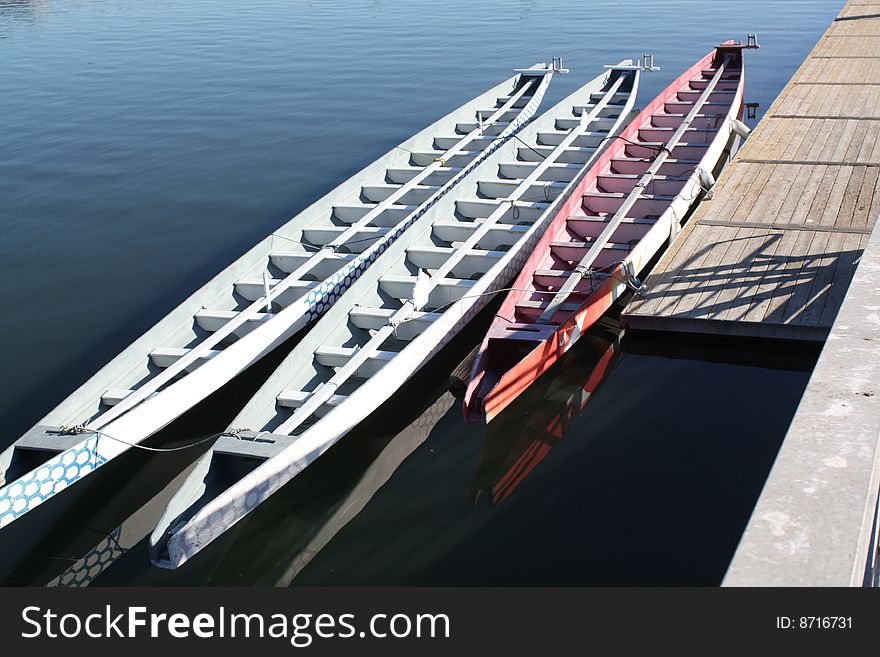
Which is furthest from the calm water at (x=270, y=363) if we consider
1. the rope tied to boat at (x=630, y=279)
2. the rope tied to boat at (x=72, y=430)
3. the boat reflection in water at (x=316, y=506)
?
the rope tied to boat at (x=72, y=430)

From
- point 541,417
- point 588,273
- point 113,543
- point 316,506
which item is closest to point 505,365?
point 541,417

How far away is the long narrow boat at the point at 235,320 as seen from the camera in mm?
7531

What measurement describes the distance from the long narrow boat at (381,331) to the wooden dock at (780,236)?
6.53ft

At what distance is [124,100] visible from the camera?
22.8m

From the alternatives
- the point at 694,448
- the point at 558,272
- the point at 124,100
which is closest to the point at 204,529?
the point at 694,448

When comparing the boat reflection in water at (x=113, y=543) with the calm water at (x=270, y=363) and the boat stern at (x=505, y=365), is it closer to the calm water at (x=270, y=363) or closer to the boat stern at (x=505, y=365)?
the calm water at (x=270, y=363)

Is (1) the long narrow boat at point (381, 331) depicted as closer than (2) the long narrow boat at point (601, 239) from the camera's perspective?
Yes

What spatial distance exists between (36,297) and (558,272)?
716 cm

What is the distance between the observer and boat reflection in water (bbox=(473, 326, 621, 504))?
827 cm

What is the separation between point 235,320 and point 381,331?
5.32ft

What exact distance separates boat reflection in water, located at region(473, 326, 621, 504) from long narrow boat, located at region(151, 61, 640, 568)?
1.10 m

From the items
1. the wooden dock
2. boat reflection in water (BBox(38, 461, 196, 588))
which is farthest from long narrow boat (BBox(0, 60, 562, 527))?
the wooden dock

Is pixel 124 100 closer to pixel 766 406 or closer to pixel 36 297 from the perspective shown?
pixel 36 297

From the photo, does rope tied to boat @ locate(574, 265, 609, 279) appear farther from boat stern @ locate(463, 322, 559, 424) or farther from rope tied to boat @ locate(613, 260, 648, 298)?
boat stern @ locate(463, 322, 559, 424)
